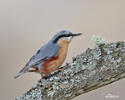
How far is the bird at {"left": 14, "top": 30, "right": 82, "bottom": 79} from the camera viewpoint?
10.6 ft

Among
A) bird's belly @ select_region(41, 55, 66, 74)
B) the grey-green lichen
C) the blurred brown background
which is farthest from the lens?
the blurred brown background

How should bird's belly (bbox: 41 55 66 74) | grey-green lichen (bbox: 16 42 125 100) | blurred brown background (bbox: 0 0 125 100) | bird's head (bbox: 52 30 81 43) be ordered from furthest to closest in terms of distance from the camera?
blurred brown background (bbox: 0 0 125 100) → bird's head (bbox: 52 30 81 43) → bird's belly (bbox: 41 55 66 74) → grey-green lichen (bbox: 16 42 125 100)

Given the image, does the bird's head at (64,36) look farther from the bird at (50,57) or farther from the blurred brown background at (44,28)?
the blurred brown background at (44,28)

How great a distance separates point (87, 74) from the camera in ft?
9.69

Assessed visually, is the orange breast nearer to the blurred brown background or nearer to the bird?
the bird

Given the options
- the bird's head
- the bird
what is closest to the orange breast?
the bird

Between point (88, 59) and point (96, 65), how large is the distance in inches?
3.1

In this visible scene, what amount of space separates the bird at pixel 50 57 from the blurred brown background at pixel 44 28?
92.2 inches

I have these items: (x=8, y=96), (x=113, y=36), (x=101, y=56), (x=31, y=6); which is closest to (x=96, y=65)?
(x=101, y=56)

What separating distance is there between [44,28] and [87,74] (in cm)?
460

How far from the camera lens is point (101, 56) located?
2979 mm

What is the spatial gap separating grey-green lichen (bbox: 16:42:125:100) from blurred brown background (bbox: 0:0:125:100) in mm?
2632

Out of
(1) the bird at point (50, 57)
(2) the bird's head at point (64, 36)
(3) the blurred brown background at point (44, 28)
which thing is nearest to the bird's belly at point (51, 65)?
(1) the bird at point (50, 57)

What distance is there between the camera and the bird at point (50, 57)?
325 centimetres
